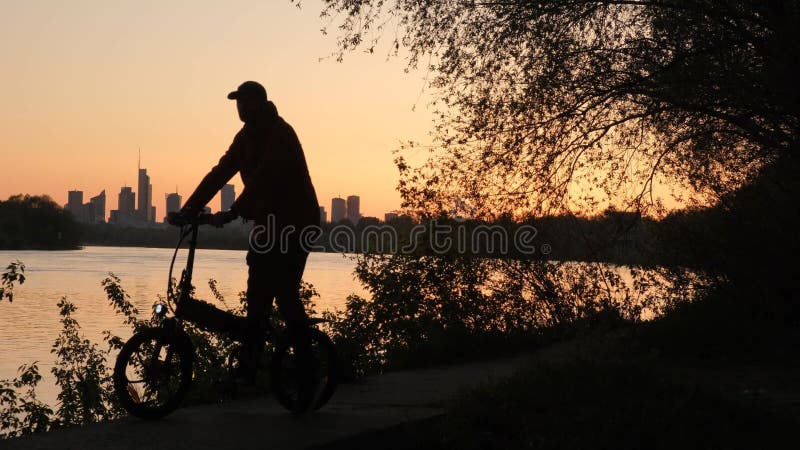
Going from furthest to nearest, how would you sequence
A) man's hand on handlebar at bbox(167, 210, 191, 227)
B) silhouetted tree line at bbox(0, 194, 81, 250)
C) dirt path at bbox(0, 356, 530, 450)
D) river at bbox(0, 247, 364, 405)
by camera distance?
silhouetted tree line at bbox(0, 194, 81, 250) < river at bbox(0, 247, 364, 405) < man's hand on handlebar at bbox(167, 210, 191, 227) < dirt path at bbox(0, 356, 530, 450)

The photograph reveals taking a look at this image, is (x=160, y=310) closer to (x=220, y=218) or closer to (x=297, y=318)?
(x=220, y=218)

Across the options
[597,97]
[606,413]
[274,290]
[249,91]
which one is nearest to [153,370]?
[274,290]

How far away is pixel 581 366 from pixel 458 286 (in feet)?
17.6

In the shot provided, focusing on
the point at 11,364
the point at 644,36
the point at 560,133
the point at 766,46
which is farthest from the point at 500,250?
the point at 11,364

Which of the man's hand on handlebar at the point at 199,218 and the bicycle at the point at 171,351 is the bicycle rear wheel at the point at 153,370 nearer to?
the bicycle at the point at 171,351

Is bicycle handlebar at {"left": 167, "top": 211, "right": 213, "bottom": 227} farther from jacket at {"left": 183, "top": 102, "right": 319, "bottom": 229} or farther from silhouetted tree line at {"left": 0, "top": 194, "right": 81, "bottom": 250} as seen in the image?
silhouetted tree line at {"left": 0, "top": 194, "right": 81, "bottom": 250}

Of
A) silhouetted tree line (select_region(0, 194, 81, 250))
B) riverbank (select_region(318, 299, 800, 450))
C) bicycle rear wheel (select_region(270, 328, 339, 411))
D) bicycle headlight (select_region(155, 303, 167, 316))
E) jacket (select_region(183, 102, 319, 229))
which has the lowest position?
riverbank (select_region(318, 299, 800, 450))

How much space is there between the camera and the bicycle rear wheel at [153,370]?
5.41 meters

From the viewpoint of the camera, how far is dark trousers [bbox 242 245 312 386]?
18.8 ft

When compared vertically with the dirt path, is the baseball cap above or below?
Result: above

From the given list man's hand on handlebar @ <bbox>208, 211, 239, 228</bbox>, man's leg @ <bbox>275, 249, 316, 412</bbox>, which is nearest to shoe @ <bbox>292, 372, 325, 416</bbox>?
man's leg @ <bbox>275, 249, 316, 412</bbox>

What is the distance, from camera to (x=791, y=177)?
38.2 ft

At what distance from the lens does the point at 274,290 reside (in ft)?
18.9

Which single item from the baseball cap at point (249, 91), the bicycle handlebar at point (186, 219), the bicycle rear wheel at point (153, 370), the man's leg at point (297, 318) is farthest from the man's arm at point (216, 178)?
the bicycle rear wheel at point (153, 370)
